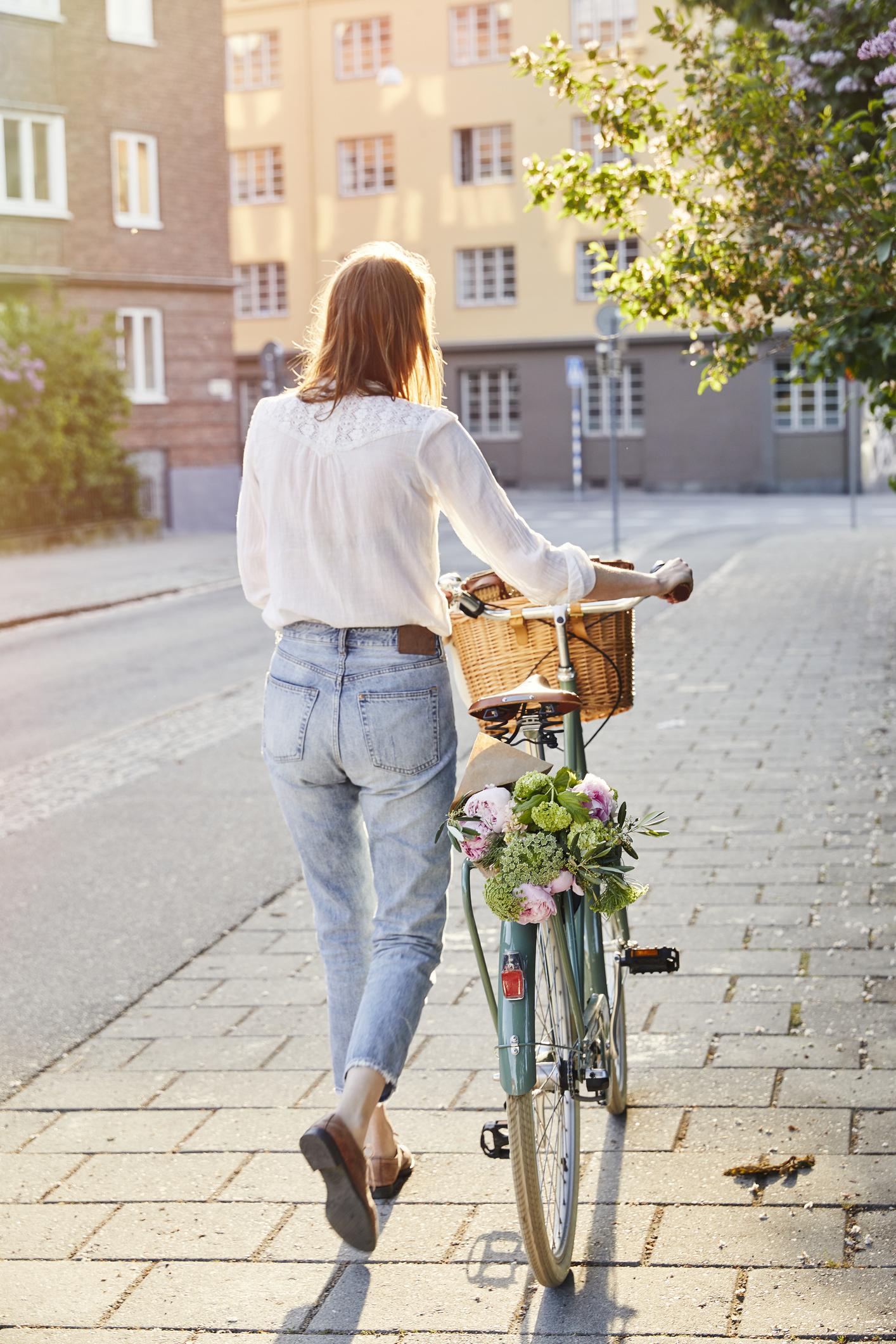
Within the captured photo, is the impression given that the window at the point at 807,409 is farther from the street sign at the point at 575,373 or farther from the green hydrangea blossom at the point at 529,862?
the green hydrangea blossom at the point at 529,862

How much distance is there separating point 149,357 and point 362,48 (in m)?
16.5

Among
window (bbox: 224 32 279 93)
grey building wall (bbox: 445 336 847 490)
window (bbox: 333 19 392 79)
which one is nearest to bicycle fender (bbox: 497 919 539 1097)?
grey building wall (bbox: 445 336 847 490)

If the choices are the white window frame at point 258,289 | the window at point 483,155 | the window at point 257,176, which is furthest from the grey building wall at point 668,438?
the window at point 257,176

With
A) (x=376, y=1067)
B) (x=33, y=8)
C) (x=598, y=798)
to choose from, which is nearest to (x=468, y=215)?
(x=33, y=8)

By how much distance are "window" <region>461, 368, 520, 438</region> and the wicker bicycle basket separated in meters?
44.2

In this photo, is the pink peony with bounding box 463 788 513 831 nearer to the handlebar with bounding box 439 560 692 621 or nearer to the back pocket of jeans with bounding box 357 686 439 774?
the back pocket of jeans with bounding box 357 686 439 774

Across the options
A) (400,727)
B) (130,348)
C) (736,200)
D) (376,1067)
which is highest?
(130,348)

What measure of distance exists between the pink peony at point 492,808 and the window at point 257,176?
47.8 m

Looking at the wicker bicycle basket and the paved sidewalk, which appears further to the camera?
the wicker bicycle basket

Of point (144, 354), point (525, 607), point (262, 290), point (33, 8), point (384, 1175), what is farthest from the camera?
point (262, 290)

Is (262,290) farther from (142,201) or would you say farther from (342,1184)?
(342,1184)

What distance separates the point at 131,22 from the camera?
33906mm

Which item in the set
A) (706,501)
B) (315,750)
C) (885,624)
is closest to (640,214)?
(315,750)

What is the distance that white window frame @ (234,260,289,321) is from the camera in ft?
162
